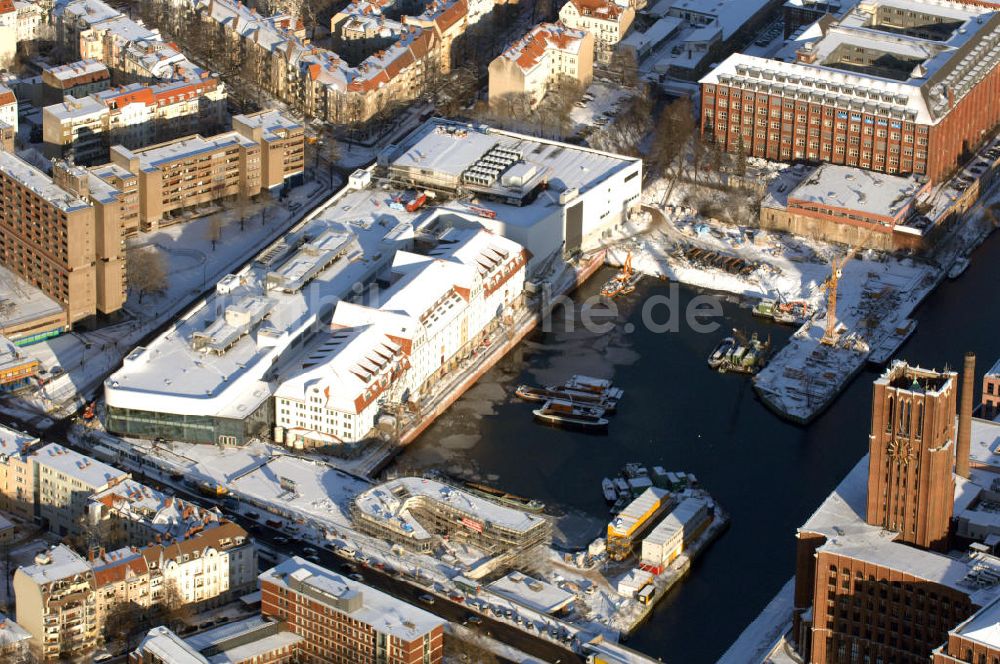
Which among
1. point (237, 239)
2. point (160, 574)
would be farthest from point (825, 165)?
point (160, 574)

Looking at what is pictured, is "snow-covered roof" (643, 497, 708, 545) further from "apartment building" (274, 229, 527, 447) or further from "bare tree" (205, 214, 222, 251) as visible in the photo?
"bare tree" (205, 214, 222, 251)

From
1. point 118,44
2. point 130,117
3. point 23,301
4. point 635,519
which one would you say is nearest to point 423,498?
point 635,519

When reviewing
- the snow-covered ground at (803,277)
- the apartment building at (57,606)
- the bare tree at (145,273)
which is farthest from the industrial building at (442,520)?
the bare tree at (145,273)

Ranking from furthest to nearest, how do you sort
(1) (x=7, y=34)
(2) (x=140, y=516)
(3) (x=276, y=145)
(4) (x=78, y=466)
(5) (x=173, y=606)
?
(1) (x=7, y=34), (3) (x=276, y=145), (4) (x=78, y=466), (2) (x=140, y=516), (5) (x=173, y=606)

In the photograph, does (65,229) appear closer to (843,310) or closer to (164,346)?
(164,346)

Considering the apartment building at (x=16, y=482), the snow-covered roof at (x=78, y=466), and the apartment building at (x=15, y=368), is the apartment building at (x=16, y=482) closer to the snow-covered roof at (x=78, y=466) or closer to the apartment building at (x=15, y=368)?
the snow-covered roof at (x=78, y=466)

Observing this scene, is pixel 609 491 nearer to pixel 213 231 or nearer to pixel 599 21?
pixel 213 231

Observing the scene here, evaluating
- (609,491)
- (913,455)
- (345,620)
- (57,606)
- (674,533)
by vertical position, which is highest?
(913,455)
